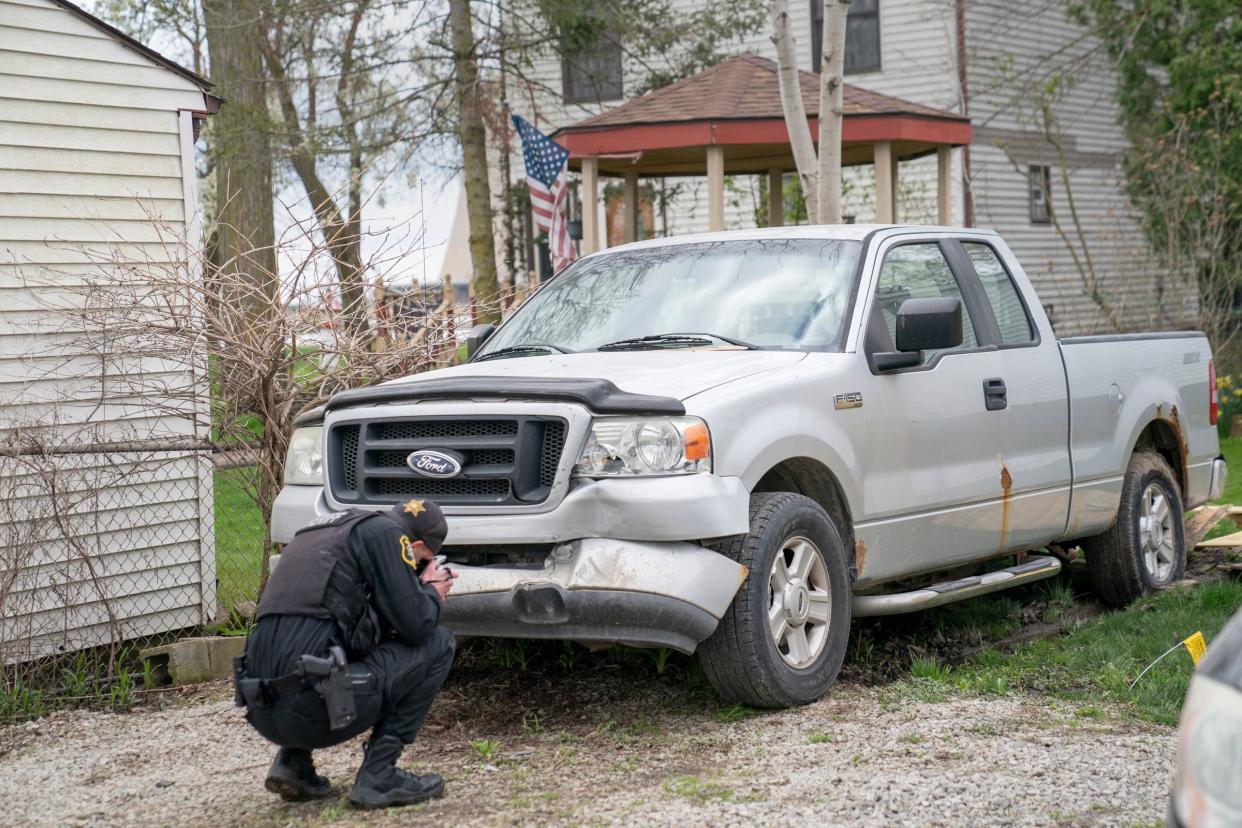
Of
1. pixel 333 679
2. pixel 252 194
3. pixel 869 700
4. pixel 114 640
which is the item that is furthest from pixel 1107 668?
pixel 252 194

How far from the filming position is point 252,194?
2070cm

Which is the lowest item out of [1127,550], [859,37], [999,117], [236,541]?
[1127,550]

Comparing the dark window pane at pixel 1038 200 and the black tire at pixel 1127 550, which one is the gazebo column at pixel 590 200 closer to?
the black tire at pixel 1127 550

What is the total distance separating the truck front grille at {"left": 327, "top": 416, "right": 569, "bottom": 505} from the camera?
17.2ft

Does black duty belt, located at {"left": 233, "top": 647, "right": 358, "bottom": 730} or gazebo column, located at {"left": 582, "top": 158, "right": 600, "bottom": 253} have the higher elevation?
gazebo column, located at {"left": 582, "top": 158, "right": 600, "bottom": 253}

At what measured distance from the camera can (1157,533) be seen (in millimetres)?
8172

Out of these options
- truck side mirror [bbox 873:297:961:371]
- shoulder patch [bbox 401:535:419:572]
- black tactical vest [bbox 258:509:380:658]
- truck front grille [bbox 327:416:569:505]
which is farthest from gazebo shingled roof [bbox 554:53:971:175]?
black tactical vest [bbox 258:509:380:658]

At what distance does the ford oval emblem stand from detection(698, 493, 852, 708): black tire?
1.01 metres

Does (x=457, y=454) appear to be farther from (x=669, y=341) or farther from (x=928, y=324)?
(x=928, y=324)

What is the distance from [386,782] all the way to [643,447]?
1439 millimetres

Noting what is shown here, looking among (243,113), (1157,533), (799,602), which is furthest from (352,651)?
(243,113)

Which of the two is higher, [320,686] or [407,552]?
[407,552]

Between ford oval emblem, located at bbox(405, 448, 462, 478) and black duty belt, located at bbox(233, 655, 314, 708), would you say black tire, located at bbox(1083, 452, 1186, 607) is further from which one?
black duty belt, located at bbox(233, 655, 314, 708)

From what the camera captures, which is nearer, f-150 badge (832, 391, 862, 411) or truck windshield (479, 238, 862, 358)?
f-150 badge (832, 391, 862, 411)
